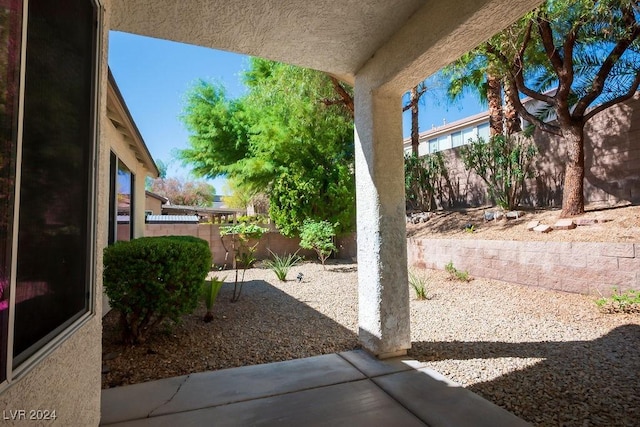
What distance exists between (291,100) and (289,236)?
4.07 m

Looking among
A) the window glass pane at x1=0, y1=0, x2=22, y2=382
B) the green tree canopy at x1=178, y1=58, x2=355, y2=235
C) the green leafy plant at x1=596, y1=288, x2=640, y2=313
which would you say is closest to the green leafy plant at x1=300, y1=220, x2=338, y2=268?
the green tree canopy at x1=178, y1=58, x2=355, y2=235

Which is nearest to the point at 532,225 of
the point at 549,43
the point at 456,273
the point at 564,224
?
the point at 564,224

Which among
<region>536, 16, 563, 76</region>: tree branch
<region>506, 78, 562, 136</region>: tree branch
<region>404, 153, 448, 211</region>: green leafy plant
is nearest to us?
<region>536, 16, 563, 76</region>: tree branch

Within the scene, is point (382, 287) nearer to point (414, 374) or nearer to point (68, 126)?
point (414, 374)

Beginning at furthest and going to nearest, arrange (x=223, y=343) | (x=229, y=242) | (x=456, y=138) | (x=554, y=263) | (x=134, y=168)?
1. (x=456, y=138)
2. (x=229, y=242)
3. (x=134, y=168)
4. (x=554, y=263)
5. (x=223, y=343)

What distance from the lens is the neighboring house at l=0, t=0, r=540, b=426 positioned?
3.61ft

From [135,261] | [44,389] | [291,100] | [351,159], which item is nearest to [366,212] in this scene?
[135,261]

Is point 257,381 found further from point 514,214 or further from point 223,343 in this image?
point 514,214

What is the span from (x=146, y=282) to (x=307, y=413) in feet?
6.54

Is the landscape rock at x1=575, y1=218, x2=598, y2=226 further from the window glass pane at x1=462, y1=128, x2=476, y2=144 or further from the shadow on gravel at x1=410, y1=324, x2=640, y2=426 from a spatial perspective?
the window glass pane at x1=462, y1=128, x2=476, y2=144

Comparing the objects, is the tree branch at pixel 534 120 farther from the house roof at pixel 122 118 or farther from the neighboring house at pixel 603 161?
A: the house roof at pixel 122 118

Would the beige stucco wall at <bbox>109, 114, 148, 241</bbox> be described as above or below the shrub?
above

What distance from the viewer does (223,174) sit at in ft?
47.0

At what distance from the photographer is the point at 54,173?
1.39 m
